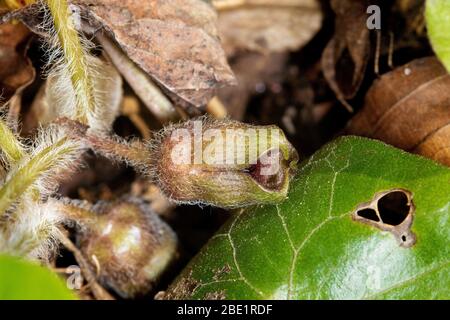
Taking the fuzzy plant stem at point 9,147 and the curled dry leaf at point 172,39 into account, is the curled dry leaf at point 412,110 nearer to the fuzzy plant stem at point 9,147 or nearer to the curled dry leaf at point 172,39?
the curled dry leaf at point 172,39

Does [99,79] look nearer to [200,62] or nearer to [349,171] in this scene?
[200,62]

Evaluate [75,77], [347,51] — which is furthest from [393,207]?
[75,77]

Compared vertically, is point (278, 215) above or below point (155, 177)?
below

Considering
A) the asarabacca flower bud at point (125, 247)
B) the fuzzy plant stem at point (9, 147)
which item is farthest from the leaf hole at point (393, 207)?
the fuzzy plant stem at point (9, 147)

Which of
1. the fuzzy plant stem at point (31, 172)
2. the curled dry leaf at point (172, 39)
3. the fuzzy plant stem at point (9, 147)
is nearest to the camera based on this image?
the fuzzy plant stem at point (31, 172)

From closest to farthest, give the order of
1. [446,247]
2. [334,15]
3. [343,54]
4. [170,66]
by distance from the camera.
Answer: [446,247]
[170,66]
[343,54]
[334,15]
